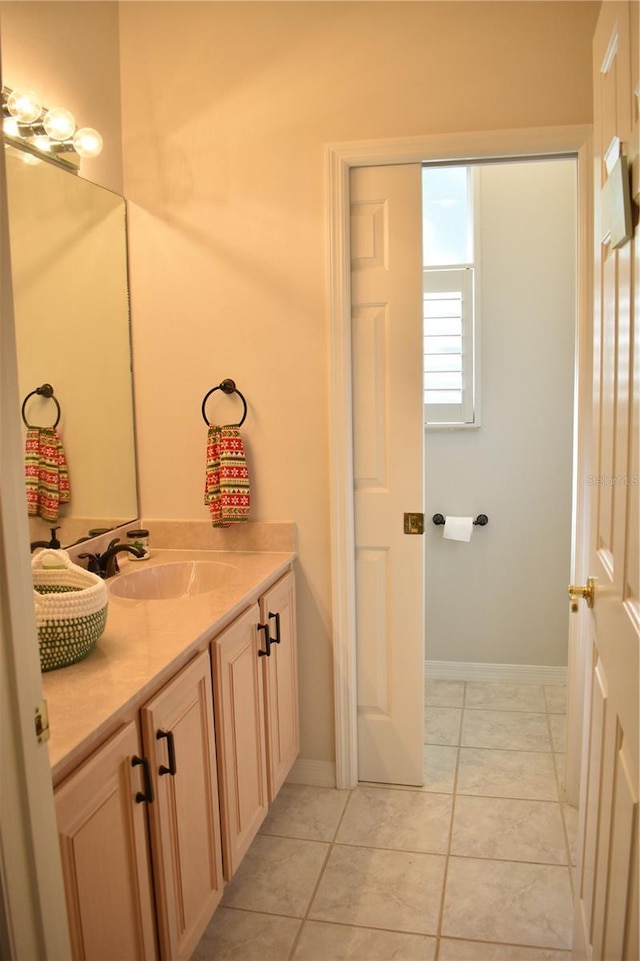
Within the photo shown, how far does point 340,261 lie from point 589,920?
1.97 metres

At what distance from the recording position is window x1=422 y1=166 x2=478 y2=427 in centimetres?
344

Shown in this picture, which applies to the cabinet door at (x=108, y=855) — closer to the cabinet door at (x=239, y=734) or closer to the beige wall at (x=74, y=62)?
the cabinet door at (x=239, y=734)

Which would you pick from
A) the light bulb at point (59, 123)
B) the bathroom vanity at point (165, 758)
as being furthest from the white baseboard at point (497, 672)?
the light bulb at point (59, 123)

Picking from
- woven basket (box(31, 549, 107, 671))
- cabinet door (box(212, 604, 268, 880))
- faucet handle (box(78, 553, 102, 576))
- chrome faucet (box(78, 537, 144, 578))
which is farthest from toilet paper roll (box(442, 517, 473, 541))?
woven basket (box(31, 549, 107, 671))

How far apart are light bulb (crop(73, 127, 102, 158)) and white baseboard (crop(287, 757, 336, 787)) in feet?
7.15

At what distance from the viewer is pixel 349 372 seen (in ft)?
8.46

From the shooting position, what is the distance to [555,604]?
356cm

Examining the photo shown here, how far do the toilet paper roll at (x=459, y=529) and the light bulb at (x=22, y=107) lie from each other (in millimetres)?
2359

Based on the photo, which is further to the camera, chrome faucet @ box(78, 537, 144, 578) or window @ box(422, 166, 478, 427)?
window @ box(422, 166, 478, 427)

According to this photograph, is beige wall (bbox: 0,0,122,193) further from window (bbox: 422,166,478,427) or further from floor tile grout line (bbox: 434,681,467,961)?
floor tile grout line (bbox: 434,681,467,961)

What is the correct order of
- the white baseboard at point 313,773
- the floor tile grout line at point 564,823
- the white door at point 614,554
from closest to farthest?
the white door at point 614,554 → the floor tile grout line at point 564,823 → the white baseboard at point 313,773

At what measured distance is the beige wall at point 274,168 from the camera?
2391 mm

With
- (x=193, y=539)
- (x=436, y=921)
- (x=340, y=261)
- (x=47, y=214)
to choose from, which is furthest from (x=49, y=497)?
(x=436, y=921)

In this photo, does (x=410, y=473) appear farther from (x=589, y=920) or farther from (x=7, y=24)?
(x=7, y=24)
